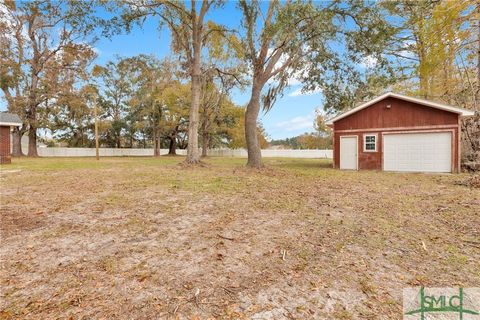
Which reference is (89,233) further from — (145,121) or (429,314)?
(145,121)

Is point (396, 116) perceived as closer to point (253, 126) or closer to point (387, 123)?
point (387, 123)

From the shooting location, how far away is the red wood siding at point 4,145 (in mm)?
15094

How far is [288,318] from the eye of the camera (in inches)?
78.4

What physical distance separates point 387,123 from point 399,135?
83cm

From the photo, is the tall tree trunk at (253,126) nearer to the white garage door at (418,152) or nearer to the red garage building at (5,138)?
the white garage door at (418,152)

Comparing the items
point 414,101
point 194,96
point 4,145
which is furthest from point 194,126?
point 4,145

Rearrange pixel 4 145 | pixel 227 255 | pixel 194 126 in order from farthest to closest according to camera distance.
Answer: pixel 4 145 < pixel 194 126 < pixel 227 255

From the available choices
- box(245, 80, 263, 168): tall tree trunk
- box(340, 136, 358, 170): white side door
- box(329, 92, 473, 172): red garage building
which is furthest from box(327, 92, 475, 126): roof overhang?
box(245, 80, 263, 168): tall tree trunk

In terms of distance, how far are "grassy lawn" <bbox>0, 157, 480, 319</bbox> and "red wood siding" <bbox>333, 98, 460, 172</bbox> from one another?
26.6 ft

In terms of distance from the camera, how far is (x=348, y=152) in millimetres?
14664

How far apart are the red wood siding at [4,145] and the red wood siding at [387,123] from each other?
1947 cm

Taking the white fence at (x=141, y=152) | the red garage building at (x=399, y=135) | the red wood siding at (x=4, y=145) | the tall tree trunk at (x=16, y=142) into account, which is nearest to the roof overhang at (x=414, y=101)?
the red garage building at (x=399, y=135)

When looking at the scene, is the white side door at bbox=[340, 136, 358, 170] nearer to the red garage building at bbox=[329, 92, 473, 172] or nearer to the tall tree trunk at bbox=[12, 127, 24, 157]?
the red garage building at bbox=[329, 92, 473, 172]

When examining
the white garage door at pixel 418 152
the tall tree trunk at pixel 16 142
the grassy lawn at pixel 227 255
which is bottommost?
the grassy lawn at pixel 227 255
